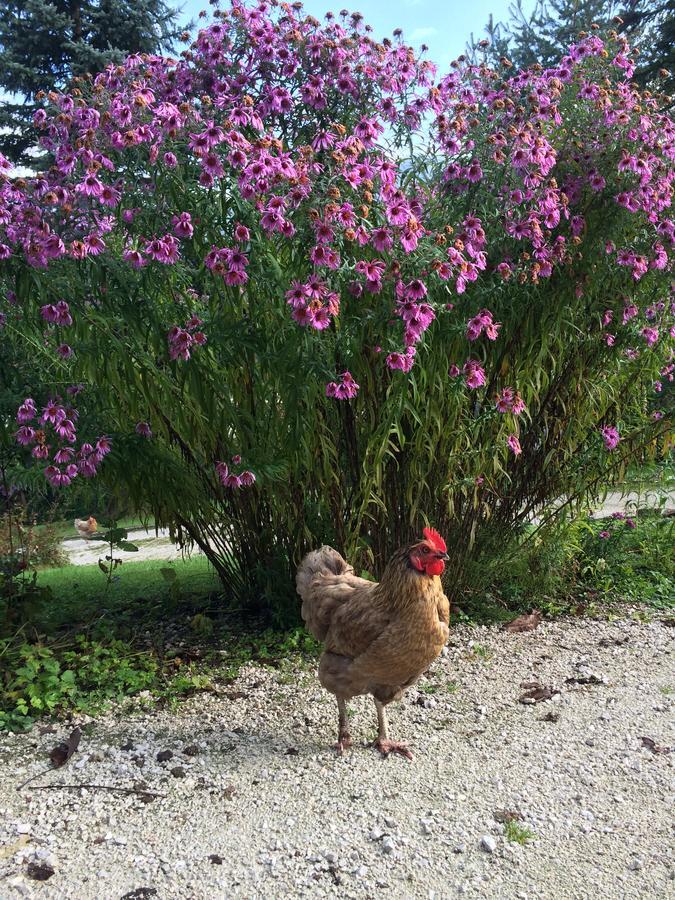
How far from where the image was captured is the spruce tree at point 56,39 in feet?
44.0

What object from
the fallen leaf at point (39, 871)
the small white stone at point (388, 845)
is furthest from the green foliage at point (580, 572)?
the fallen leaf at point (39, 871)

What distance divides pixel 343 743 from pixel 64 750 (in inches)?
45.5

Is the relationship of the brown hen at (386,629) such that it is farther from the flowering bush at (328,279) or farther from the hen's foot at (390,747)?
the flowering bush at (328,279)

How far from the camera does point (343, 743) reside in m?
2.94

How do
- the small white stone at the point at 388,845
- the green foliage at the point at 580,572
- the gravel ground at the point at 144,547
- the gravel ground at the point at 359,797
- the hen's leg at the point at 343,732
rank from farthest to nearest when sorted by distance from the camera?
the gravel ground at the point at 144,547
the green foliage at the point at 580,572
the hen's leg at the point at 343,732
the small white stone at the point at 388,845
the gravel ground at the point at 359,797

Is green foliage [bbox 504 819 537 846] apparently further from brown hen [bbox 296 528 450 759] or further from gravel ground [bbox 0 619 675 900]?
brown hen [bbox 296 528 450 759]

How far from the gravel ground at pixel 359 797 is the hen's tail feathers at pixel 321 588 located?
1.69 ft

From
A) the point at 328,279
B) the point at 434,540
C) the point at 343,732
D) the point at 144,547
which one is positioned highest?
the point at 328,279

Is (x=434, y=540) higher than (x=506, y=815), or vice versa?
(x=434, y=540)

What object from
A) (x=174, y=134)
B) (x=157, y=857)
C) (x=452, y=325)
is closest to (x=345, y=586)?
(x=157, y=857)

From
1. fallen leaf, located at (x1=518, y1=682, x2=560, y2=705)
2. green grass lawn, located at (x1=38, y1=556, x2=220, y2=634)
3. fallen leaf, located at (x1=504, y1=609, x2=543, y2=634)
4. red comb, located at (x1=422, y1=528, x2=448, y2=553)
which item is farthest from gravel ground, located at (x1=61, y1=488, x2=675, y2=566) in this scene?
red comb, located at (x1=422, y1=528, x2=448, y2=553)

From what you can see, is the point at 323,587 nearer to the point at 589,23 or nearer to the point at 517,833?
the point at 517,833

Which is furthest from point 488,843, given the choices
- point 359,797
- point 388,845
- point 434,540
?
point 434,540

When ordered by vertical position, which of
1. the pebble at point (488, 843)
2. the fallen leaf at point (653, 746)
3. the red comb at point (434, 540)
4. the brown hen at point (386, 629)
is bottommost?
the pebble at point (488, 843)
